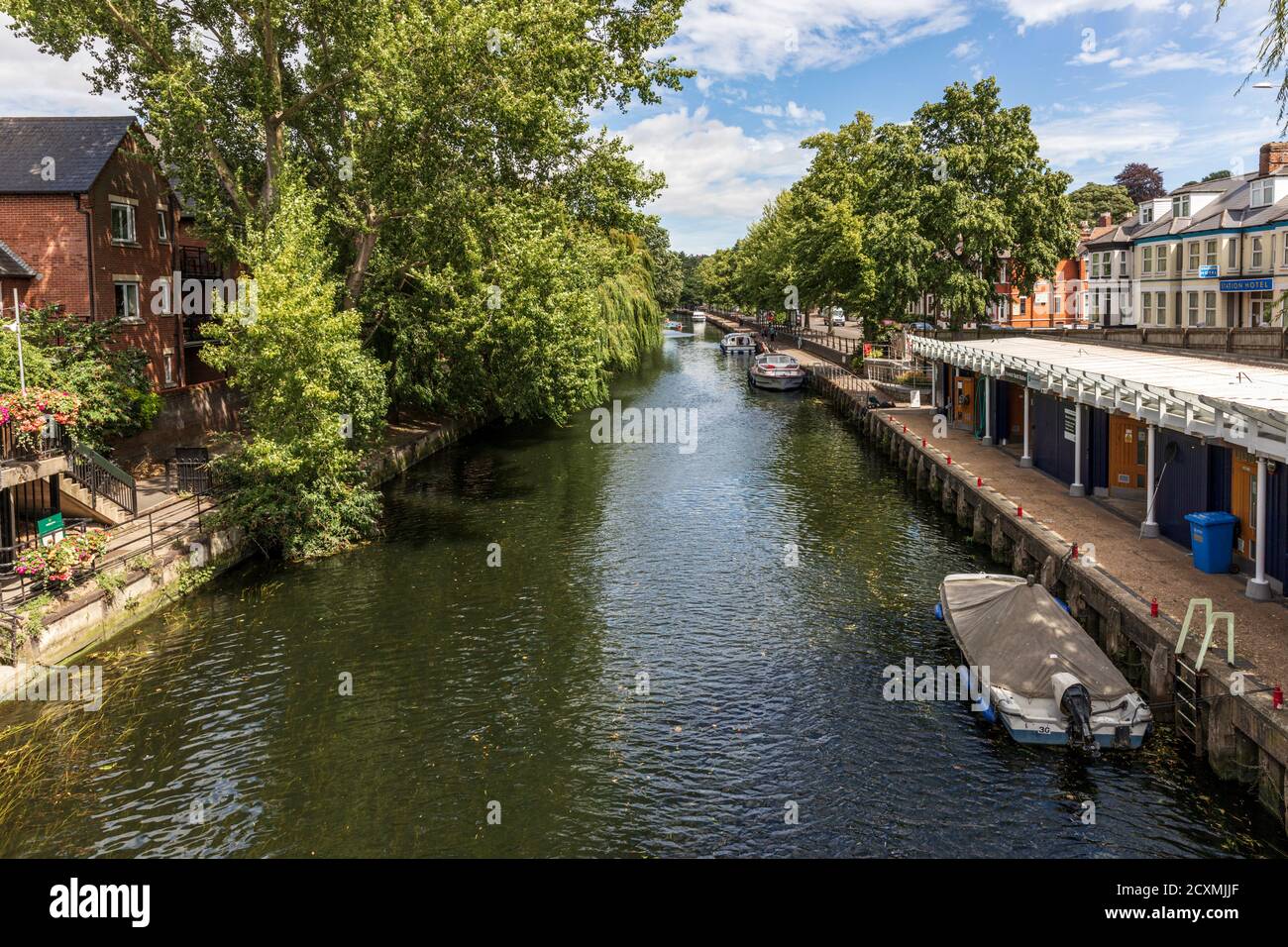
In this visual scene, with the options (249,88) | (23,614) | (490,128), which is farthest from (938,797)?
(249,88)

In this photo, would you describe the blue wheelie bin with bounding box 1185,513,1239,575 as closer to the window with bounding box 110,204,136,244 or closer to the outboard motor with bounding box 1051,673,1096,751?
the outboard motor with bounding box 1051,673,1096,751

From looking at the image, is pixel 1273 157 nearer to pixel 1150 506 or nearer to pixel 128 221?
pixel 1150 506

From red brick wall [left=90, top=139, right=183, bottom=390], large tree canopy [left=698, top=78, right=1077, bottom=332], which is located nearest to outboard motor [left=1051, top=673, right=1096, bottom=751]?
red brick wall [left=90, top=139, right=183, bottom=390]

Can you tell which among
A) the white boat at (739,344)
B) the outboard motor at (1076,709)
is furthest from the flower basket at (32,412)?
the white boat at (739,344)

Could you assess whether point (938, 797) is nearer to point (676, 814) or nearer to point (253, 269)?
point (676, 814)

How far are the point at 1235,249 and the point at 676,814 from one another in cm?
5504

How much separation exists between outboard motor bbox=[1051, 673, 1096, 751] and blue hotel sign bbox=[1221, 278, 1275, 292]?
151 ft

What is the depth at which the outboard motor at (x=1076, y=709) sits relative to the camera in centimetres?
1589

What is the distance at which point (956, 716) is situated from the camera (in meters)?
17.8

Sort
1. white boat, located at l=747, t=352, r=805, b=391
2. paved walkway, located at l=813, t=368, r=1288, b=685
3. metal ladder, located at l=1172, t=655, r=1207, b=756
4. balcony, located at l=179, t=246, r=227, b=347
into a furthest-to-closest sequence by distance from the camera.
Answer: white boat, located at l=747, t=352, r=805, b=391 → balcony, located at l=179, t=246, r=227, b=347 → paved walkway, located at l=813, t=368, r=1288, b=685 → metal ladder, located at l=1172, t=655, r=1207, b=756

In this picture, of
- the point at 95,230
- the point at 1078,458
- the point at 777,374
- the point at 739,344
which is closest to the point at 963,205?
the point at 777,374

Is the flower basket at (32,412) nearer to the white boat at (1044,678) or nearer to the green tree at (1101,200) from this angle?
the white boat at (1044,678)

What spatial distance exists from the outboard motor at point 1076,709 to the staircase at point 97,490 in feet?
76.3

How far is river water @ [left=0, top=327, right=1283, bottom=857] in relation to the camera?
1427cm
